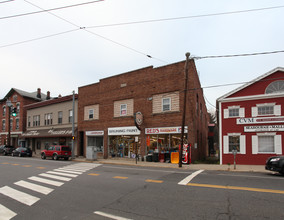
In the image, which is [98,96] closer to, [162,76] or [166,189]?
[162,76]

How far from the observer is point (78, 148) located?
90.5 feet

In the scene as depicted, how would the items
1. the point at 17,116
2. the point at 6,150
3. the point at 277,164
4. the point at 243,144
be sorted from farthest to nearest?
1. the point at 17,116
2. the point at 6,150
3. the point at 243,144
4. the point at 277,164

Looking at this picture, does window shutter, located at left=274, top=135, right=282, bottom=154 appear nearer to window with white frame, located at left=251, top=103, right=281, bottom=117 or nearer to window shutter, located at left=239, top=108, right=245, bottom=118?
window with white frame, located at left=251, top=103, right=281, bottom=117

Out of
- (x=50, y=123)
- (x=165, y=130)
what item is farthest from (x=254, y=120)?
(x=50, y=123)

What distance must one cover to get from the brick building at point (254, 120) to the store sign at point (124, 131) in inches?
325

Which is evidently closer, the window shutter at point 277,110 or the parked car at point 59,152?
the window shutter at point 277,110

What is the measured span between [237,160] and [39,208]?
14.9 metres

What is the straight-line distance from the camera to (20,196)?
7.43 m

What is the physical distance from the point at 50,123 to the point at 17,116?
11.3 meters

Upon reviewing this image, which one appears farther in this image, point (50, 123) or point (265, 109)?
point (50, 123)

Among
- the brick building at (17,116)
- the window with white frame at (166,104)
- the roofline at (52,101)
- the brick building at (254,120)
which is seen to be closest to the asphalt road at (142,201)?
the brick building at (254,120)

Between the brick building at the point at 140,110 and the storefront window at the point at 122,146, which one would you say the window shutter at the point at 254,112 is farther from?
the storefront window at the point at 122,146

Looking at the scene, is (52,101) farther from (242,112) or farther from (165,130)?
(242,112)

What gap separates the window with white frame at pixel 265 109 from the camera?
15883mm
